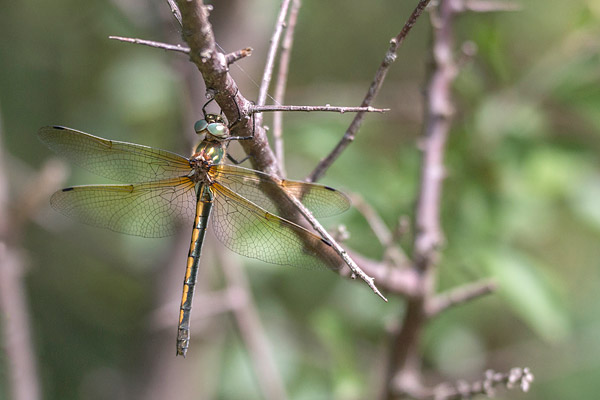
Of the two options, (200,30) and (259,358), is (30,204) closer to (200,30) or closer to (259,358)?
(259,358)

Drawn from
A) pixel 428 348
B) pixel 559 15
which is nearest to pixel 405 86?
pixel 559 15

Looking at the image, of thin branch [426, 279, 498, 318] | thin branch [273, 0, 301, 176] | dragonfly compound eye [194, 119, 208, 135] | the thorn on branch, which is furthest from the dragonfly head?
thin branch [426, 279, 498, 318]

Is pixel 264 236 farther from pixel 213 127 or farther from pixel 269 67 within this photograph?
pixel 269 67

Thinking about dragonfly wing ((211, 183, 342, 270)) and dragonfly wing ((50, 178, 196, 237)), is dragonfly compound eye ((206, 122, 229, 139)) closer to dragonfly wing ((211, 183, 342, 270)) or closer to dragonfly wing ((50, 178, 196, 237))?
dragonfly wing ((211, 183, 342, 270))

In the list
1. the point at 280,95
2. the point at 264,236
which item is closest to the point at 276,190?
the point at 280,95

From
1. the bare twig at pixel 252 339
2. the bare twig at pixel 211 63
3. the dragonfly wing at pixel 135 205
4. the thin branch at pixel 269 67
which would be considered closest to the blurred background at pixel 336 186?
the bare twig at pixel 252 339

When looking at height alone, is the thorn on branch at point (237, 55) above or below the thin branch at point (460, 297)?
above

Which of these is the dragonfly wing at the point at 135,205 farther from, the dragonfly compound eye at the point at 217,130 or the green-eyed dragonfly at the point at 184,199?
the dragonfly compound eye at the point at 217,130
